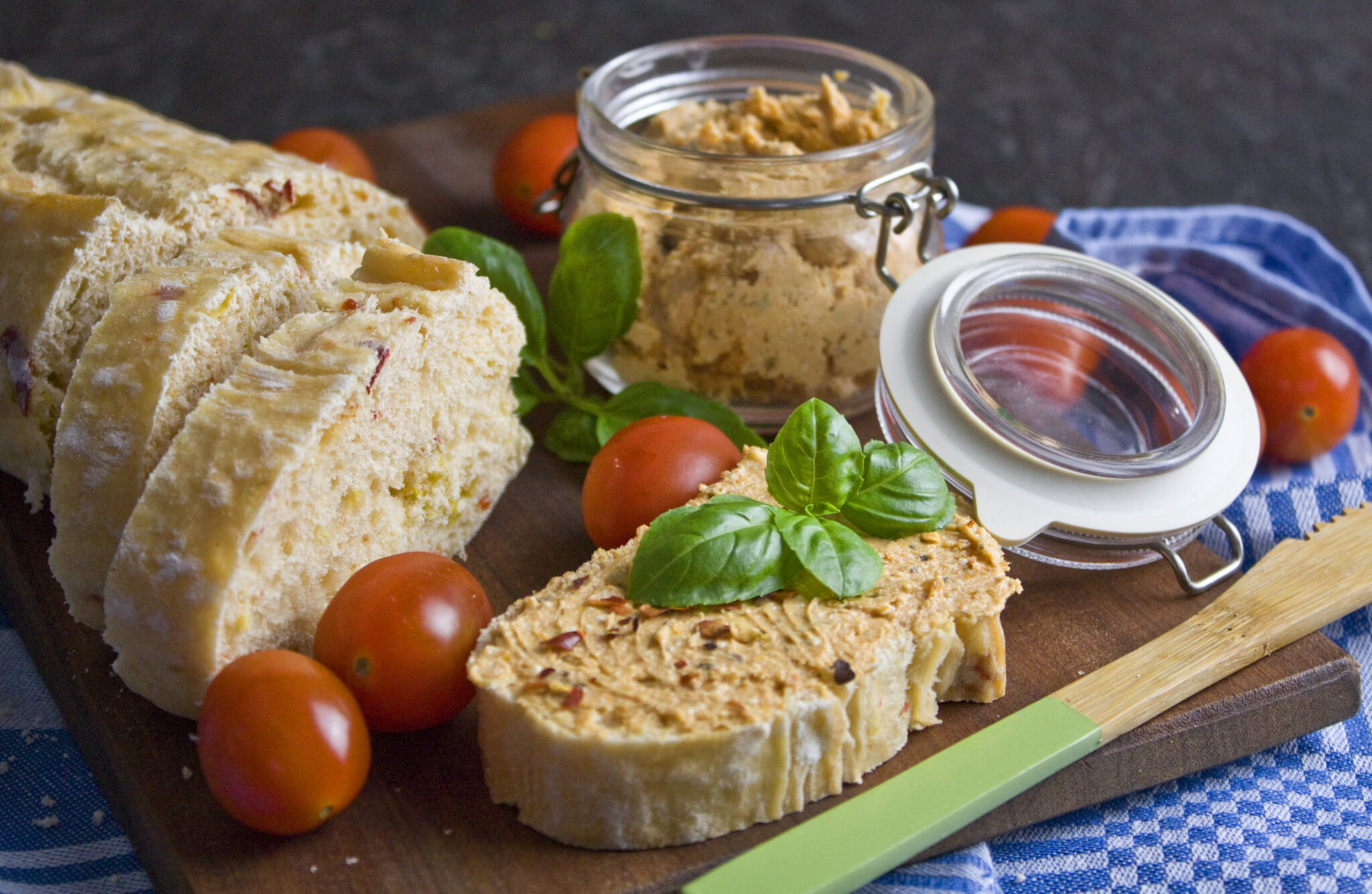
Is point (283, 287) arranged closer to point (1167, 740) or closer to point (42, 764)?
point (42, 764)

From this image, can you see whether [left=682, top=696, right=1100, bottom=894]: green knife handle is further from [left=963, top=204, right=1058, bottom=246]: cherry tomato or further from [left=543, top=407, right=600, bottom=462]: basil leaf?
[left=963, top=204, right=1058, bottom=246]: cherry tomato

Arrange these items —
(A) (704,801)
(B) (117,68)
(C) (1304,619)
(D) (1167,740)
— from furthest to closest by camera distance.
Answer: (B) (117,68) → (C) (1304,619) → (D) (1167,740) → (A) (704,801)

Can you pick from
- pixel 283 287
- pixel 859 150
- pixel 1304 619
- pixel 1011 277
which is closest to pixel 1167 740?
pixel 1304 619

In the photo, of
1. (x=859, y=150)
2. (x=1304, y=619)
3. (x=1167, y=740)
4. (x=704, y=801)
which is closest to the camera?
(x=704, y=801)

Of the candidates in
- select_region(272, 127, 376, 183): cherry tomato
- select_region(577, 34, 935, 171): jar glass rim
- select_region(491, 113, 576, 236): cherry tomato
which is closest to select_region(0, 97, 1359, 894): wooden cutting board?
select_region(577, 34, 935, 171): jar glass rim

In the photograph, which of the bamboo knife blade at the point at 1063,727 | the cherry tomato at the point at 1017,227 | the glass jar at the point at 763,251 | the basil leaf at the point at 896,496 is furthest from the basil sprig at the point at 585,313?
the cherry tomato at the point at 1017,227

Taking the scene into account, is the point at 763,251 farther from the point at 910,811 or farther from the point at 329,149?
the point at 329,149

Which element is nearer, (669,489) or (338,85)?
(669,489)
